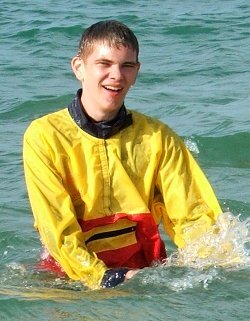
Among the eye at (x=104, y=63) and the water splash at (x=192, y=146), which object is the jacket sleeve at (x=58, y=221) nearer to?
the eye at (x=104, y=63)

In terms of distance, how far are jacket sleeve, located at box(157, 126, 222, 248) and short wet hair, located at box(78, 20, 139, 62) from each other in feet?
1.80

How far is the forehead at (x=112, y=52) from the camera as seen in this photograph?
482 cm

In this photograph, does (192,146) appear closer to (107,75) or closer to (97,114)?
(97,114)

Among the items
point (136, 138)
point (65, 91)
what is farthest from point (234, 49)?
point (136, 138)

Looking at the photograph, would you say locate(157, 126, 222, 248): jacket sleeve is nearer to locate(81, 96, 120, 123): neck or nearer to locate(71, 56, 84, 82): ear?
locate(81, 96, 120, 123): neck

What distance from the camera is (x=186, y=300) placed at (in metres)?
4.75

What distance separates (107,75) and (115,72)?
1.8 inches

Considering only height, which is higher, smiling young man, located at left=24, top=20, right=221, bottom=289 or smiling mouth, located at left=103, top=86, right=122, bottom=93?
smiling mouth, located at left=103, top=86, right=122, bottom=93

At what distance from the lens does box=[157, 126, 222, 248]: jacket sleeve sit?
502 cm

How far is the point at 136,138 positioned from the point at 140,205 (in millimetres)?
344

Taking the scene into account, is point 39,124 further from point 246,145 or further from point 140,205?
point 246,145

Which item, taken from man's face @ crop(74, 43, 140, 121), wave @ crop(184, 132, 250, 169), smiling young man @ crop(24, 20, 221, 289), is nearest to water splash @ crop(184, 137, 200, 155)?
wave @ crop(184, 132, 250, 169)

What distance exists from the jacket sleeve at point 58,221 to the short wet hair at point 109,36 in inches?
21.5

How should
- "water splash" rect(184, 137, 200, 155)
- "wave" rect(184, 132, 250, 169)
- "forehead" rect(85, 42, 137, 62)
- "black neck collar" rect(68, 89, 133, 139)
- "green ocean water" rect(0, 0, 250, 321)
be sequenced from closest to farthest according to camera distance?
"green ocean water" rect(0, 0, 250, 321) → "forehead" rect(85, 42, 137, 62) → "black neck collar" rect(68, 89, 133, 139) → "wave" rect(184, 132, 250, 169) → "water splash" rect(184, 137, 200, 155)
